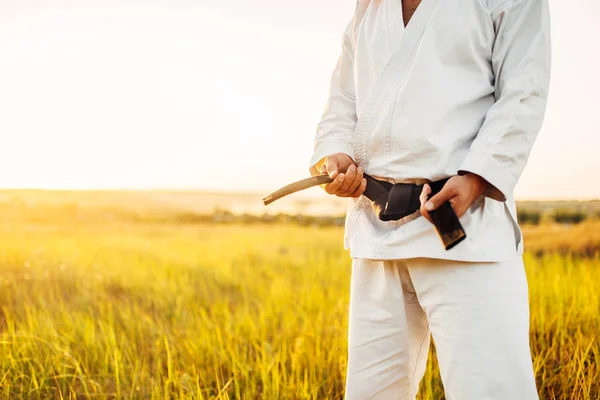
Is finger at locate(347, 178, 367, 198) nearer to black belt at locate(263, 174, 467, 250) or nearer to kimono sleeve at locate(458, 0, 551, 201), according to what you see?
black belt at locate(263, 174, 467, 250)

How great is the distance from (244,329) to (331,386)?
2.73 ft

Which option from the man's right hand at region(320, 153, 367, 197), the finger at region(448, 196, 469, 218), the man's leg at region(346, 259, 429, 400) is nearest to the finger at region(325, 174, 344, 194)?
the man's right hand at region(320, 153, 367, 197)

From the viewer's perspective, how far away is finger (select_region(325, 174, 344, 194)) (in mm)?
1464

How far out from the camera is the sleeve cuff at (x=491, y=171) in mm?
1220

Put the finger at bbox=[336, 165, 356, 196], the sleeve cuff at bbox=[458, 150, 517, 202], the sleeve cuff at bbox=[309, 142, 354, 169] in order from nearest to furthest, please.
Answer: the sleeve cuff at bbox=[458, 150, 517, 202] → the finger at bbox=[336, 165, 356, 196] → the sleeve cuff at bbox=[309, 142, 354, 169]

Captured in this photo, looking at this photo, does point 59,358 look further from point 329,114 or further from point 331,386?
point 329,114

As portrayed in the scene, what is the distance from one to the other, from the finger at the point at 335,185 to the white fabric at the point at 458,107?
9 centimetres

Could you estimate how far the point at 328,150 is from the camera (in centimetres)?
159

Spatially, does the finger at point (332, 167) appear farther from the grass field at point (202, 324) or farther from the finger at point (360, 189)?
the grass field at point (202, 324)

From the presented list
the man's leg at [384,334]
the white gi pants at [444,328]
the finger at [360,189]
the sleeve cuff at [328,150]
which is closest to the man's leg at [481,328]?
the white gi pants at [444,328]

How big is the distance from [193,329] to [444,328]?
86.8 inches

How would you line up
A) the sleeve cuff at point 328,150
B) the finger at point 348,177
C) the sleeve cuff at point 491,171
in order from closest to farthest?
the sleeve cuff at point 491,171 → the finger at point 348,177 → the sleeve cuff at point 328,150

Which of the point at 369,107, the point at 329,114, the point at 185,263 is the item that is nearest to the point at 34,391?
the point at 329,114

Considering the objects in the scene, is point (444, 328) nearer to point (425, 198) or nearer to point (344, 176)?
point (425, 198)
